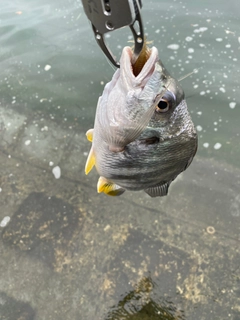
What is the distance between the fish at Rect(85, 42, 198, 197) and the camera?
43.1 inches

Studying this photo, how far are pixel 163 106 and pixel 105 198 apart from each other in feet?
5.99

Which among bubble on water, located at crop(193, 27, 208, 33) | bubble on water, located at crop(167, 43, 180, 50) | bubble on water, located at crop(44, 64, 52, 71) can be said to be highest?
bubble on water, located at crop(44, 64, 52, 71)

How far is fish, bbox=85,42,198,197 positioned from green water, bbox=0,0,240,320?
1325 millimetres

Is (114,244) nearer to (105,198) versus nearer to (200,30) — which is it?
(105,198)

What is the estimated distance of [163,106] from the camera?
1.18m

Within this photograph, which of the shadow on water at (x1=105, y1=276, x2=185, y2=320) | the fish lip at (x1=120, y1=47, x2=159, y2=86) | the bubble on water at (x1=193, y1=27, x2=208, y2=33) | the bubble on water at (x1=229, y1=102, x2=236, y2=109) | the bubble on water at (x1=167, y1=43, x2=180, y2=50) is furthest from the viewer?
the bubble on water at (x1=193, y1=27, x2=208, y2=33)

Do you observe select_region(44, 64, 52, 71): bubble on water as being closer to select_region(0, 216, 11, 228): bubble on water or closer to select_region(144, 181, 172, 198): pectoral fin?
select_region(0, 216, 11, 228): bubble on water

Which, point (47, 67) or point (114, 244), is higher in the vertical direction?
point (47, 67)

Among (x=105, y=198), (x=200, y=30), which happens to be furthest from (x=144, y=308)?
(x=200, y=30)

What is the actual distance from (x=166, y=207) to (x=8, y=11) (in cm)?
359

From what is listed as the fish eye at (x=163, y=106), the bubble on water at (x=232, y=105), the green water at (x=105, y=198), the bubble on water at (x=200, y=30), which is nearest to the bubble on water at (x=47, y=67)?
the green water at (x=105, y=198)

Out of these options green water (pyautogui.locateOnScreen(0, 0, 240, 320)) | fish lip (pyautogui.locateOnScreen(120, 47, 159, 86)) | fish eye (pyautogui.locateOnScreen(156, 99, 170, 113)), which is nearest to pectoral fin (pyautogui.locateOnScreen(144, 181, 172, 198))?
fish eye (pyautogui.locateOnScreen(156, 99, 170, 113))

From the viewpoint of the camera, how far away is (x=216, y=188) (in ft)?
9.63

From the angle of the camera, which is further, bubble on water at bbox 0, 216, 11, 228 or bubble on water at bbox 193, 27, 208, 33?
bubble on water at bbox 193, 27, 208, 33
